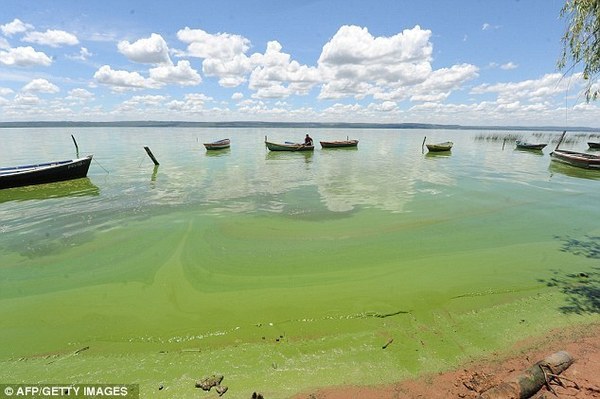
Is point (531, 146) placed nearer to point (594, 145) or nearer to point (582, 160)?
point (594, 145)

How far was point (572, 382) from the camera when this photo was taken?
4695 millimetres

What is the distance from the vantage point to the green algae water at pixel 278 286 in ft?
18.7

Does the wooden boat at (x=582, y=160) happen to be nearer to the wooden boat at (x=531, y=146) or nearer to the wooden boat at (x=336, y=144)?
the wooden boat at (x=531, y=146)

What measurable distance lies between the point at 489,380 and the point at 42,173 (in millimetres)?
27823

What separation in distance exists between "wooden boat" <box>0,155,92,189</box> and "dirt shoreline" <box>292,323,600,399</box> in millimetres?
25213

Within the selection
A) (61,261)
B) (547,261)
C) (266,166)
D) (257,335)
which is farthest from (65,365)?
(266,166)

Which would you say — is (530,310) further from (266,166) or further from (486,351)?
(266,166)

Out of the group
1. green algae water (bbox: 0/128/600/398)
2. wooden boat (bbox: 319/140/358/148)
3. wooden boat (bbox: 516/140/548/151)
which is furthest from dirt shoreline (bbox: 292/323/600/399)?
wooden boat (bbox: 516/140/548/151)

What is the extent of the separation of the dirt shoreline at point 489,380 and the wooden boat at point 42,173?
25.2m

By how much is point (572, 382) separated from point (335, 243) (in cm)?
740

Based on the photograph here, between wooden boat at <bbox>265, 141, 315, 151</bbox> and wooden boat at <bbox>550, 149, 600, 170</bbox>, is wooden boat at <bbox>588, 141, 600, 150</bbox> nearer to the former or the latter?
wooden boat at <bbox>550, 149, 600, 170</bbox>

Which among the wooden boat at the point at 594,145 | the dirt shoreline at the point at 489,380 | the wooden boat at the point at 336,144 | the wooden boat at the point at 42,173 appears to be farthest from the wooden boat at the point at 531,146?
the wooden boat at the point at 42,173

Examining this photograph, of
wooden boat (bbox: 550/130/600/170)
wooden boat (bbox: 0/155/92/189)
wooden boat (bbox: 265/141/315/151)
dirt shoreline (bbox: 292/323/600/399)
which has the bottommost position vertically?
wooden boat (bbox: 0/155/92/189)

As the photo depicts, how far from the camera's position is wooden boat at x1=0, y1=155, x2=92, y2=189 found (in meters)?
20.5
